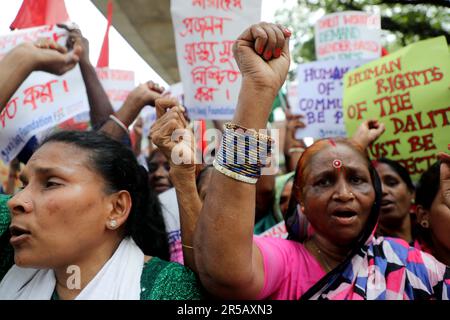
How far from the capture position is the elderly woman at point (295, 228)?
1.31 meters

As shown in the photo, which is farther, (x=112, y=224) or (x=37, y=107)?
(x=37, y=107)

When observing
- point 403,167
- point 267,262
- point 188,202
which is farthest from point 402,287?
point 403,167

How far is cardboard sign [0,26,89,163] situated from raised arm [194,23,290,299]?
1695mm

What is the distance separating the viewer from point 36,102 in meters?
2.76

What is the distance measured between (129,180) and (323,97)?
2397 millimetres

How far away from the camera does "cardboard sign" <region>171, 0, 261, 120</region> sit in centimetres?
306

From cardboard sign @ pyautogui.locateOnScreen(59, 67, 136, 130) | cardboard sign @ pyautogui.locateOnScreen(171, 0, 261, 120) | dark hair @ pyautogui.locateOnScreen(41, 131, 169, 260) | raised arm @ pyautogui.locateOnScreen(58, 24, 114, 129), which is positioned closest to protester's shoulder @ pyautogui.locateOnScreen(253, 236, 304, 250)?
dark hair @ pyautogui.locateOnScreen(41, 131, 169, 260)

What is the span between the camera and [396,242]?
175 cm

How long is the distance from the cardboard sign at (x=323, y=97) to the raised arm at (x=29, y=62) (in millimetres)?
1915

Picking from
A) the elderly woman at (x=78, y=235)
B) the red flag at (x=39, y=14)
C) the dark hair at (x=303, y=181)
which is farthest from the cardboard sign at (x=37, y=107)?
the dark hair at (x=303, y=181)

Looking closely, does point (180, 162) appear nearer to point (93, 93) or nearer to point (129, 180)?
point (129, 180)

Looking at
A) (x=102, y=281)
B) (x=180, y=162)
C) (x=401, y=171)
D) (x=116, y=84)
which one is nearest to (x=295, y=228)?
(x=180, y=162)

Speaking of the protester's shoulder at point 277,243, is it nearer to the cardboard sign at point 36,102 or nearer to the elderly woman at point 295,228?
the elderly woman at point 295,228

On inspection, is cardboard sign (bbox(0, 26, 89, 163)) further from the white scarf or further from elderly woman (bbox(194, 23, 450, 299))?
elderly woman (bbox(194, 23, 450, 299))
